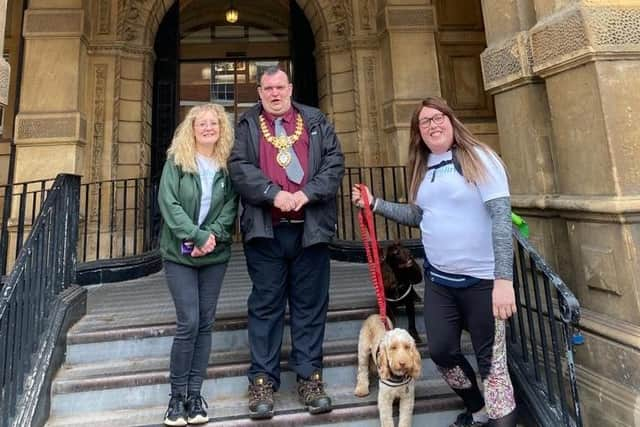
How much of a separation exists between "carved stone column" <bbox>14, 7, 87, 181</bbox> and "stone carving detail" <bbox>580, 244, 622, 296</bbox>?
719 cm

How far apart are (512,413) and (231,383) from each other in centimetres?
196

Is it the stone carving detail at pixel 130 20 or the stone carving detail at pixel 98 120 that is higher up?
the stone carving detail at pixel 130 20

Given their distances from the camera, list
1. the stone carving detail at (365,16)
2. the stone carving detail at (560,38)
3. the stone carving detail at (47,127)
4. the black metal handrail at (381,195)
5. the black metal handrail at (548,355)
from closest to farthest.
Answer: the black metal handrail at (548,355), the stone carving detail at (560,38), the stone carving detail at (47,127), the black metal handrail at (381,195), the stone carving detail at (365,16)

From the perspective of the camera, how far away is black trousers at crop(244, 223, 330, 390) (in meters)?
2.79

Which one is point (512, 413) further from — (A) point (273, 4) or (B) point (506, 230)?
(A) point (273, 4)

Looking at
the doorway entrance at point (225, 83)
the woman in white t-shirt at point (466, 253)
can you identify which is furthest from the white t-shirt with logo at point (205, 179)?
the doorway entrance at point (225, 83)

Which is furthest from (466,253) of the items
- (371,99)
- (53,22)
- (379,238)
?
(53,22)

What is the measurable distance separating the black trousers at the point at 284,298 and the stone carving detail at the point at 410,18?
633 centimetres

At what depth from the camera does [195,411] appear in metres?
2.65

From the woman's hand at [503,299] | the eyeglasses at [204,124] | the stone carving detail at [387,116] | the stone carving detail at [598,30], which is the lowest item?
the woman's hand at [503,299]

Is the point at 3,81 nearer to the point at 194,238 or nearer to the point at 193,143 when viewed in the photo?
the point at 193,143

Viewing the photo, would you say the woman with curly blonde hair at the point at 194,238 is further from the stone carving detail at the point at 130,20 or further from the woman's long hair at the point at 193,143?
the stone carving detail at the point at 130,20

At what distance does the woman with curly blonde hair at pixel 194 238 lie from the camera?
2.58 m

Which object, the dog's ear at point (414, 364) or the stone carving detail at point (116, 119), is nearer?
the dog's ear at point (414, 364)
